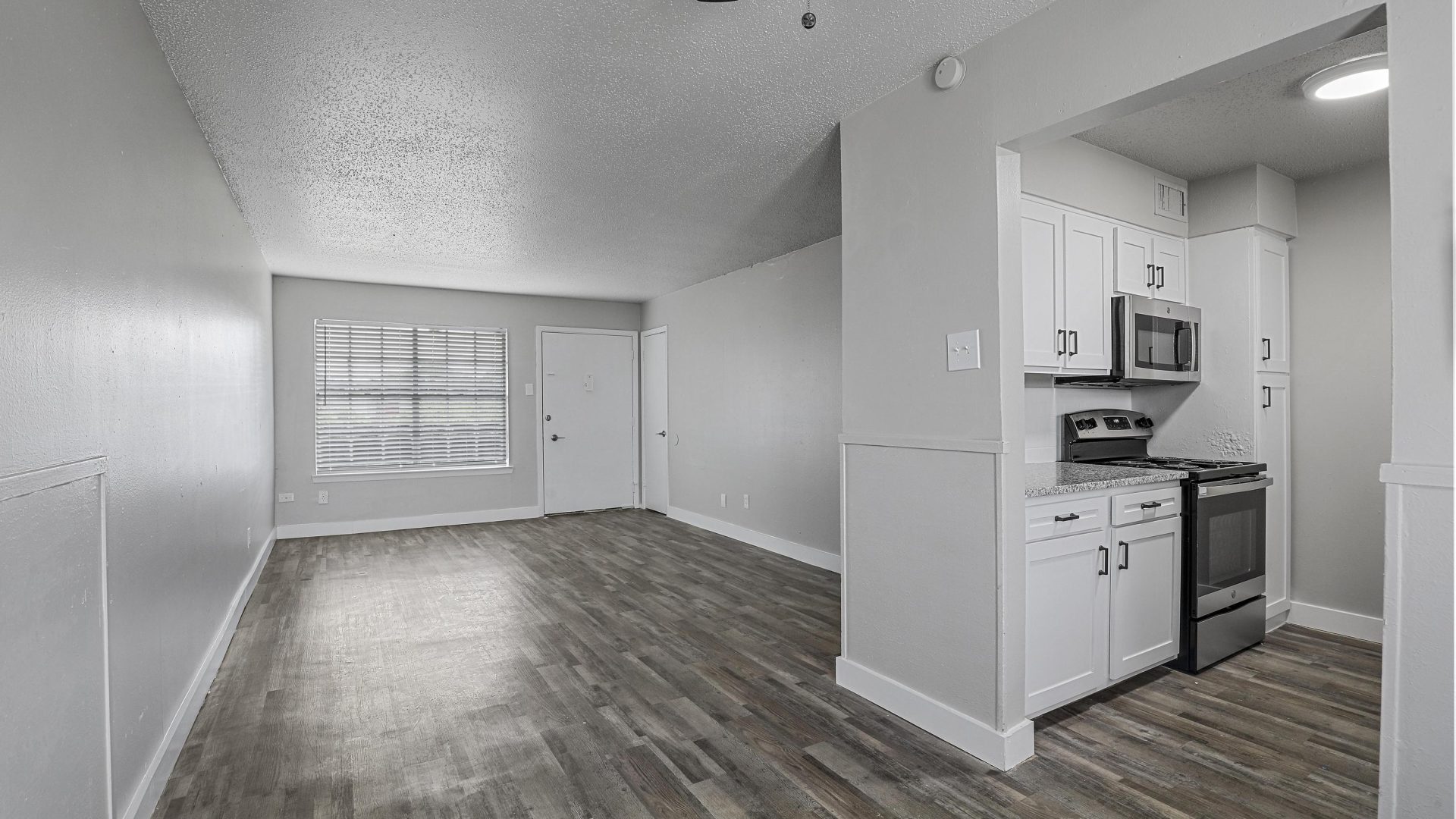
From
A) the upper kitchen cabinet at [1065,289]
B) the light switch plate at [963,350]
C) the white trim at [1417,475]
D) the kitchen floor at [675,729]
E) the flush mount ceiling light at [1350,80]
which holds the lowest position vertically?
the kitchen floor at [675,729]

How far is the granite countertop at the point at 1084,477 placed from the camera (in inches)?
95.2

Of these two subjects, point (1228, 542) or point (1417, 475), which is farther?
point (1228, 542)

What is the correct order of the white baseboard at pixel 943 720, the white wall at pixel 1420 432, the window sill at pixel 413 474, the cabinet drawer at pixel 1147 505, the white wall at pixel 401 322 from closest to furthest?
1. the white wall at pixel 1420 432
2. the white baseboard at pixel 943 720
3. the cabinet drawer at pixel 1147 505
4. the white wall at pixel 401 322
5. the window sill at pixel 413 474

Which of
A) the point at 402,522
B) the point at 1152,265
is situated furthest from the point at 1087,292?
the point at 402,522

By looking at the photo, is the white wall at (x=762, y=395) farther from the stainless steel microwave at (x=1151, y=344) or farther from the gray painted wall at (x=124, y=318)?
the gray painted wall at (x=124, y=318)

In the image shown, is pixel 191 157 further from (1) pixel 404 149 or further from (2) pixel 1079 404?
(2) pixel 1079 404

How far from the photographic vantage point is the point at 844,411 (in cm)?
282

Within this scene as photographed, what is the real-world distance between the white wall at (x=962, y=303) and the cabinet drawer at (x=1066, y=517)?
0.18m

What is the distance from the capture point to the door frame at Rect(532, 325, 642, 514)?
274 inches

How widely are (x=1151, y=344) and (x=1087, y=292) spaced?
→ 0.50 m

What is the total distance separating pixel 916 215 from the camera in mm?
2457

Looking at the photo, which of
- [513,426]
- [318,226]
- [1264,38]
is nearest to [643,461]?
[513,426]

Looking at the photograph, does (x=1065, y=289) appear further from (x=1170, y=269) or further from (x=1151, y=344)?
(x=1170, y=269)

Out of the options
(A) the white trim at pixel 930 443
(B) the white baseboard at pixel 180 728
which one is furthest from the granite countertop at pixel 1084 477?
(B) the white baseboard at pixel 180 728
